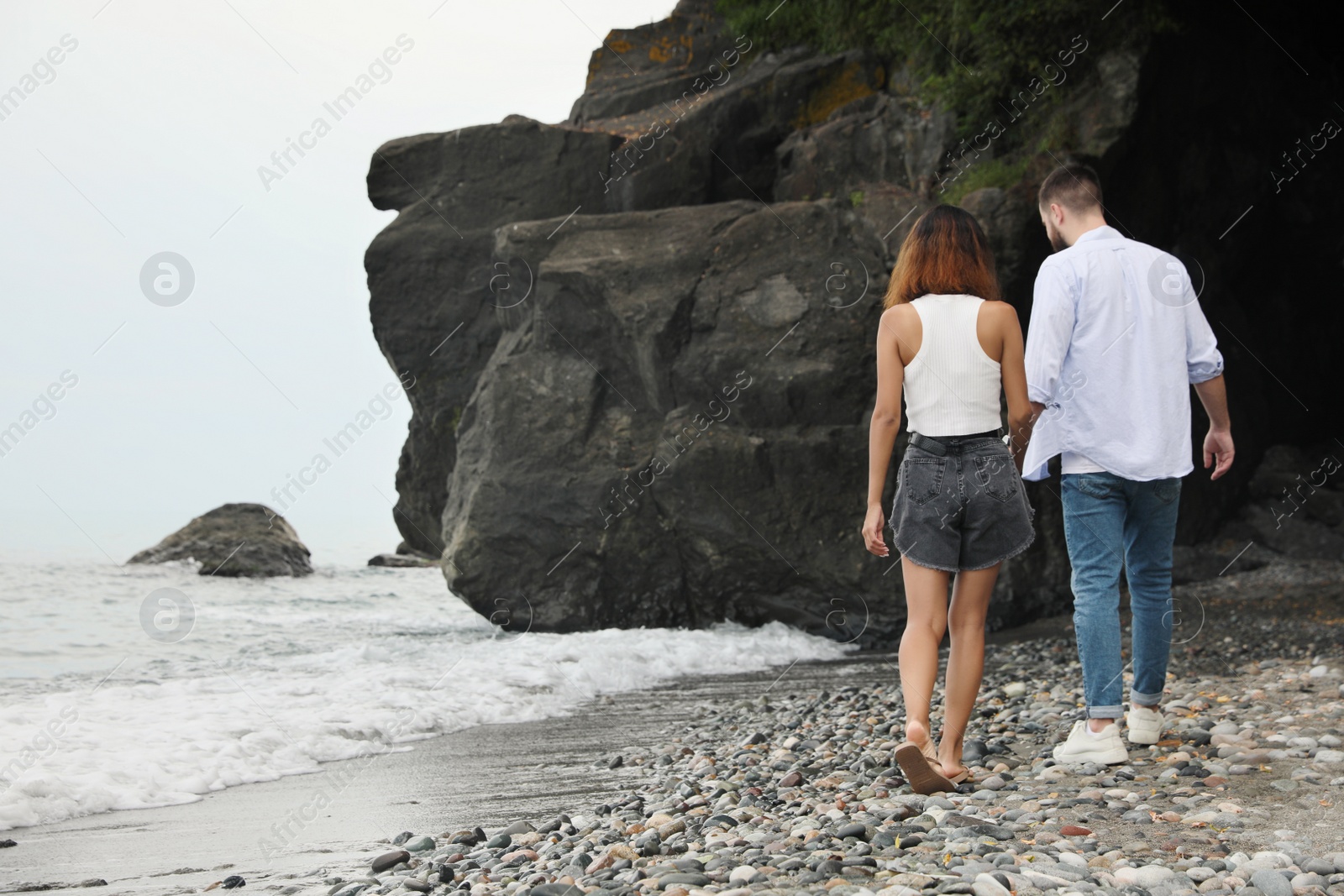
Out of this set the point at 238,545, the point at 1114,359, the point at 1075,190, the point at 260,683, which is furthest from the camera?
the point at 238,545

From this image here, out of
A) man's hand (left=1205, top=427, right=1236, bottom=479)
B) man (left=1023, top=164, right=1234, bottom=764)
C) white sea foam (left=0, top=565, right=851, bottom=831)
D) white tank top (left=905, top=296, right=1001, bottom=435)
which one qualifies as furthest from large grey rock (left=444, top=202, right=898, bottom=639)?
white tank top (left=905, top=296, right=1001, bottom=435)

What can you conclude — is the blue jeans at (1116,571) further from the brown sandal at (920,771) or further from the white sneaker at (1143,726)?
the brown sandal at (920,771)

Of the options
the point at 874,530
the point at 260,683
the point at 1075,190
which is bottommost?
the point at 260,683

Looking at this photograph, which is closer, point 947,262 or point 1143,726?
point 947,262

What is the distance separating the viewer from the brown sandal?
347 cm

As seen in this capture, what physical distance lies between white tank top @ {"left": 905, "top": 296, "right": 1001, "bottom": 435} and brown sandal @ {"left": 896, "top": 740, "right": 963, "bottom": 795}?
1086 millimetres

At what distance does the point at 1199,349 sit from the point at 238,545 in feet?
67.3

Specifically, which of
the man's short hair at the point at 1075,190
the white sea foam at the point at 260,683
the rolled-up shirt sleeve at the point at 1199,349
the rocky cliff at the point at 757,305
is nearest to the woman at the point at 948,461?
the man's short hair at the point at 1075,190

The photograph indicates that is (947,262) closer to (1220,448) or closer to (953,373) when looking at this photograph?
(953,373)

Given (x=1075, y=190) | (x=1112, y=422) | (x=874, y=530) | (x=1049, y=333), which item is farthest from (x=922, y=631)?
(x=1075, y=190)

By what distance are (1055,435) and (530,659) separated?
229 inches

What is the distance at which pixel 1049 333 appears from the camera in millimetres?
3879

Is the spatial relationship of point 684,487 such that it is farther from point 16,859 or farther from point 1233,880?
point 1233,880

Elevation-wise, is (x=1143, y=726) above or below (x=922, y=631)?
below
